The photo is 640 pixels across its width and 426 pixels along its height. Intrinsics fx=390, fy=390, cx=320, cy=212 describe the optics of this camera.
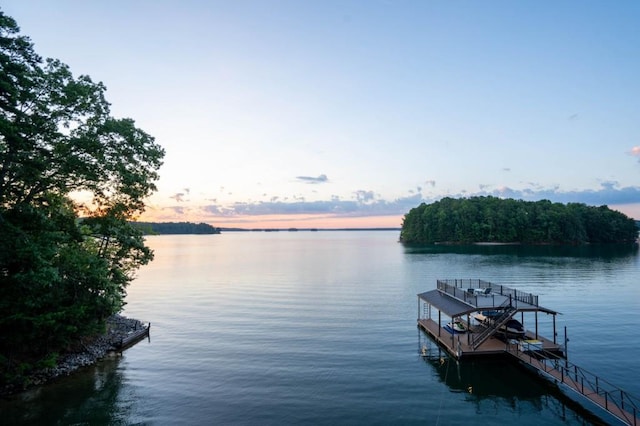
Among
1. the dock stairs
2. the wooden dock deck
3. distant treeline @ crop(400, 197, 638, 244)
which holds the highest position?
distant treeline @ crop(400, 197, 638, 244)

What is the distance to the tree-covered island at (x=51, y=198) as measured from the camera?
22562mm

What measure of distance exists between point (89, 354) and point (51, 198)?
1400 centimetres

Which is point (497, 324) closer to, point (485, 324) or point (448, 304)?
point (485, 324)

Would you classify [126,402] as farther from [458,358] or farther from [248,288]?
[248,288]

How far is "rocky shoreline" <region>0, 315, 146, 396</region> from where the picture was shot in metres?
26.3

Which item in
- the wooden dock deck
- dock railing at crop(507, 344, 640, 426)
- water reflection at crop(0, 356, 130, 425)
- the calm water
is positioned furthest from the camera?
the wooden dock deck

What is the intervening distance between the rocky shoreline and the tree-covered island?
2.29ft

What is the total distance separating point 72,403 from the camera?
23.8m

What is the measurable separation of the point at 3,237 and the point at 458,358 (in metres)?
31.8

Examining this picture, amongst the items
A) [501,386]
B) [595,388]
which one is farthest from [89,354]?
[595,388]

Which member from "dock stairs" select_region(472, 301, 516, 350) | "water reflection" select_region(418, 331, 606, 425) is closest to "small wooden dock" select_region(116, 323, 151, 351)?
"water reflection" select_region(418, 331, 606, 425)

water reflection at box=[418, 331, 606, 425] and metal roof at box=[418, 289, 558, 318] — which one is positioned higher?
metal roof at box=[418, 289, 558, 318]

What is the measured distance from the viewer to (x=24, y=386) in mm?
24922

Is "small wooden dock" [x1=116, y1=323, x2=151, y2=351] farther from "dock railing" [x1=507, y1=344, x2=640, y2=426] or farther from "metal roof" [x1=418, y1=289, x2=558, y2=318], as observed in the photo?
"dock railing" [x1=507, y1=344, x2=640, y2=426]
